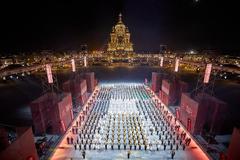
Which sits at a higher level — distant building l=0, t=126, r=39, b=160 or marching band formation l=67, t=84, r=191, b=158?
distant building l=0, t=126, r=39, b=160

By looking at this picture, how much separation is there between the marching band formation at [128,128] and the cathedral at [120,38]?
86559 millimetres

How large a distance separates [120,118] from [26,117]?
14094 millimetres

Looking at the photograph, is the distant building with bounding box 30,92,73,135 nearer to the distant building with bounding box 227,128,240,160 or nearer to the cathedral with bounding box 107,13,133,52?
the distant building with bounding box 227,128,240,160

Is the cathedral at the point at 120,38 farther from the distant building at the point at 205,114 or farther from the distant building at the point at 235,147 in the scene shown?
the distant building at the point at 235,147

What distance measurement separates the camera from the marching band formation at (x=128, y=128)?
55.9 ft

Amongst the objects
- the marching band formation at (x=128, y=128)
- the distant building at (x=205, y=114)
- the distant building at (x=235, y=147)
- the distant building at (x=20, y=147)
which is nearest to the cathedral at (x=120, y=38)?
the marching band formation at (x=128, y=128)

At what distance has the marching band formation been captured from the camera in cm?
1703

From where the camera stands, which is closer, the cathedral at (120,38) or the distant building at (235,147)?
the distant building at (235,147)

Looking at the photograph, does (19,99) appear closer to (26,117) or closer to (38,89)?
(38,89)

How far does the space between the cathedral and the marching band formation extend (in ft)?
284

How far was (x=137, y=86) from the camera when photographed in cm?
3997

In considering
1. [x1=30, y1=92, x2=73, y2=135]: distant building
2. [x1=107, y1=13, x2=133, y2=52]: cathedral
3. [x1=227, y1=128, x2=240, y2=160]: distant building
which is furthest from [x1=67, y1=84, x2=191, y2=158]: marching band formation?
[x1=107, y1=13, x2=133, y2=52]: cathedral

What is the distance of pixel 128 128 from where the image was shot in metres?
20.5

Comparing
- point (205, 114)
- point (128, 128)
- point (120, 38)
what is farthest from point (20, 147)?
point (120, 38)
